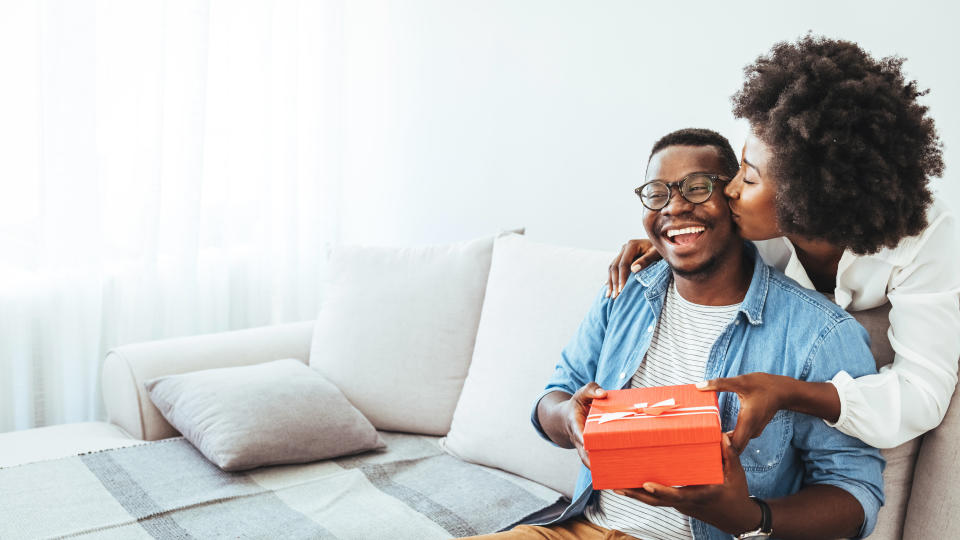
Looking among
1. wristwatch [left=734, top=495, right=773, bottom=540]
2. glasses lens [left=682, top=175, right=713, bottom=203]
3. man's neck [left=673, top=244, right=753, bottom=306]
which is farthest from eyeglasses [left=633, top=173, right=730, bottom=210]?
wristwatch [left=734, top=495, right=773, bottom=540]

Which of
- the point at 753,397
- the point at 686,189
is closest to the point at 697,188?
the point at 686,189

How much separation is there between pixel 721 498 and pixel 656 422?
15 centimetres

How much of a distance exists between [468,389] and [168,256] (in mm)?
1121

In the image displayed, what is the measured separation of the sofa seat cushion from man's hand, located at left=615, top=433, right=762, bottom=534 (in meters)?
1.43

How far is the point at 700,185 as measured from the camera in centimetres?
137

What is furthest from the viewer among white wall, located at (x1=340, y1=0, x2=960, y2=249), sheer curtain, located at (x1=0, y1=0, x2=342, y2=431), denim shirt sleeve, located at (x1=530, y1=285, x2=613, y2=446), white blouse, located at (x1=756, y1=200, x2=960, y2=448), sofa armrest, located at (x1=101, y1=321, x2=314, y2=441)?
sheer curtain, located at (x1=0, y1=0, x2=342, y2=431)

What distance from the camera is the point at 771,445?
1.29 meters

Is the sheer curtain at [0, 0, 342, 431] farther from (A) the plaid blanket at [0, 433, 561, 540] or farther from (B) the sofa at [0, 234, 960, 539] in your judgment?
(A) the plaid blanket at [0, 433, 561, 540]

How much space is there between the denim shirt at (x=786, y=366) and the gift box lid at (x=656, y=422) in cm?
19

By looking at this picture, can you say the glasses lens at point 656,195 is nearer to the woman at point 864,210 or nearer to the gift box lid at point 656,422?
the woman at point 864,210

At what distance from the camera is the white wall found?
1.81 m

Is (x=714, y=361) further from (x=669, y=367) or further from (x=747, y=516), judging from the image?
(x=747, y=516)

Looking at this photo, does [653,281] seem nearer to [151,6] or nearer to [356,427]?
[356,427]

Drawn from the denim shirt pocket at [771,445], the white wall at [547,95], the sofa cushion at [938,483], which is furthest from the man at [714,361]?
the white wall at [547,95]
